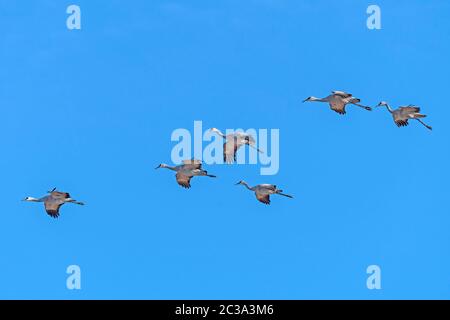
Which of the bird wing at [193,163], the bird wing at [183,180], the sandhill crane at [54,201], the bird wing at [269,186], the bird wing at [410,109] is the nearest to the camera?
the sandhill crane at [54,201]

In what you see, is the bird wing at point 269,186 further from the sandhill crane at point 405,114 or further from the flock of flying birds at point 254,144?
the sandhill crane at point 405,114

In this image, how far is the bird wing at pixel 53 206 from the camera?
73.4m

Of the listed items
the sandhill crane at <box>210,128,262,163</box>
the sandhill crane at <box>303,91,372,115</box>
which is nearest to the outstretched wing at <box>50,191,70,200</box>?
the sandhill crane at <box>210,128,262,163</box>

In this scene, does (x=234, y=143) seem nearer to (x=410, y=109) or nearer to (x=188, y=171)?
(x=188, y=171)

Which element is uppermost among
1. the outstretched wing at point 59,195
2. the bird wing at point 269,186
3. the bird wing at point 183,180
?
the bird wing at point 183,180

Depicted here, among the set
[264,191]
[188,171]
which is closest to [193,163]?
[188,171]

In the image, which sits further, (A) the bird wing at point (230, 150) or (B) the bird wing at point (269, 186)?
(A) the bird wing at point (230, 150)

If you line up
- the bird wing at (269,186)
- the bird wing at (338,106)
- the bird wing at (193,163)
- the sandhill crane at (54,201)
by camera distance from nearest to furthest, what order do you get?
the sandhill crane at (54,201) → the bird wing at (193,163) → the bird wing at (269,186) → the bird wing at (338,106)

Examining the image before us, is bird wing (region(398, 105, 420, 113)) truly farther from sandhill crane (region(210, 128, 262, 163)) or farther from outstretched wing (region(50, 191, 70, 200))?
outstretched wing (region(50, 191, 70, 200))

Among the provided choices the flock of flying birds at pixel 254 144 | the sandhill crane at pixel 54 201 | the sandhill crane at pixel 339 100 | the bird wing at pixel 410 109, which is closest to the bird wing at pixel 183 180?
the flock of flying birds at pixel 254 144

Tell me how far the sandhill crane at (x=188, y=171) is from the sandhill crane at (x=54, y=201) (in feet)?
15.7

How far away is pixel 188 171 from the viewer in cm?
7450
